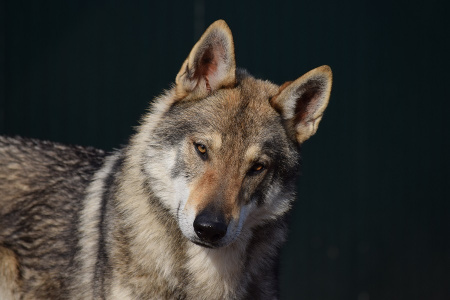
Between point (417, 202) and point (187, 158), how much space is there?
174 inches

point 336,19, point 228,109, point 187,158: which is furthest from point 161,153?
point 336,19

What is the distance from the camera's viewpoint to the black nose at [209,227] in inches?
134

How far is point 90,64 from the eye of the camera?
7.12 metres

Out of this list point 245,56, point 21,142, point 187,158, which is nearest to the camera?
point 187,158

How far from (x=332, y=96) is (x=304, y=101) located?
324cm

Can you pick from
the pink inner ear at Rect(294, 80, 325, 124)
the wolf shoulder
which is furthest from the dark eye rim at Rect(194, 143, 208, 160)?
the wolf shoulder

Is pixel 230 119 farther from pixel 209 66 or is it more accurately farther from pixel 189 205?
pixel 189 205

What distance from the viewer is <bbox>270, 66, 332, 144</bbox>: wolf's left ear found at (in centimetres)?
392

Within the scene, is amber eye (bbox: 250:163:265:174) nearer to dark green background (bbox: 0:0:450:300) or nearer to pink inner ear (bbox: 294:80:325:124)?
pink inner ear (bbox: 294:80:325:124)

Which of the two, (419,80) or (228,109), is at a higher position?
(419,80)

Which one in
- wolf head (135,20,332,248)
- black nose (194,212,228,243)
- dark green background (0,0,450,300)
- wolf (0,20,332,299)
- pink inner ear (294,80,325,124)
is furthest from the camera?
dark green background (0,0,450,300)

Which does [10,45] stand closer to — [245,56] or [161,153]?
[245,56]

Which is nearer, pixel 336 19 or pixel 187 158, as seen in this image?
pixel 187 158

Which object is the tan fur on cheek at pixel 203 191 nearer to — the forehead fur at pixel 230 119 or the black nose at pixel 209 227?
the black nose at pixel 209 227
